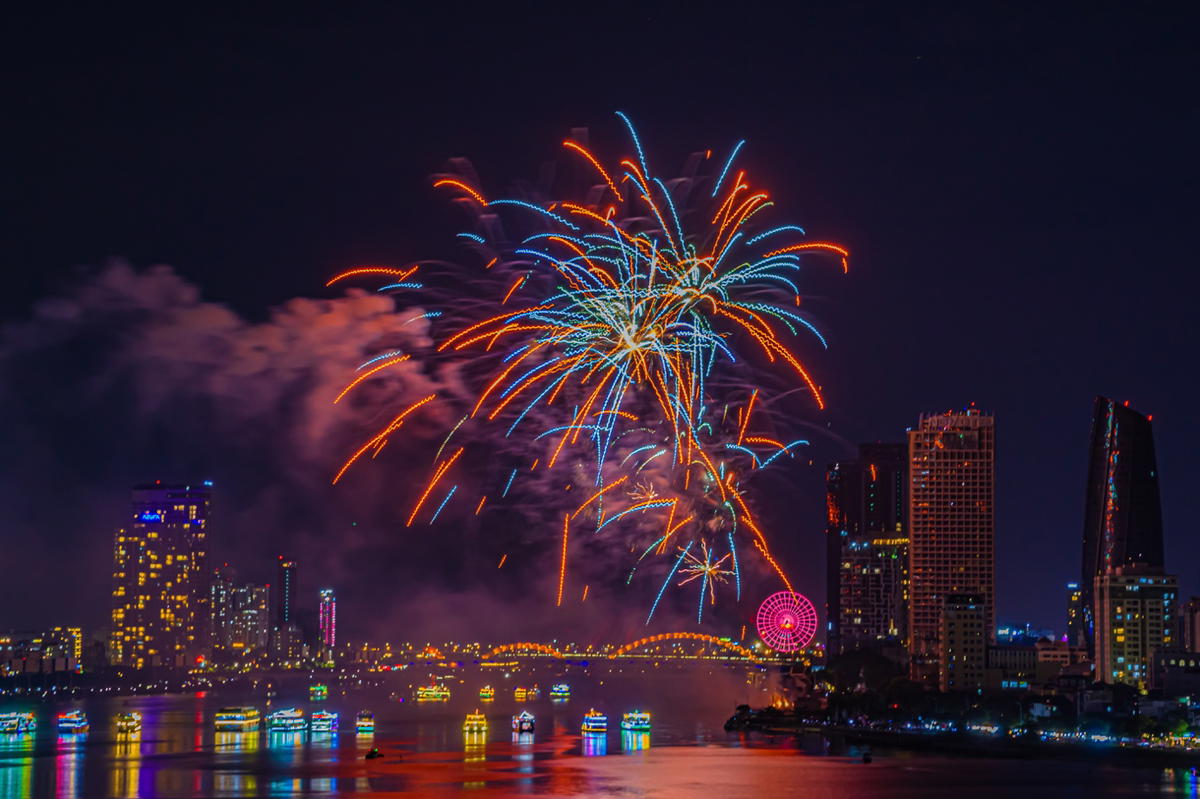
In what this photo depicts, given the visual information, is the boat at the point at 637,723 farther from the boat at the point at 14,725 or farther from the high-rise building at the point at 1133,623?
the high-rise building at the point at 1133,623

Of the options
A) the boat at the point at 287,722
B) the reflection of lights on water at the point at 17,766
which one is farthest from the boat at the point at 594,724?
the reflection of lights on water at the point at 17,766

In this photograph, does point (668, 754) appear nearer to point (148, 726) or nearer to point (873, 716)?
point (873, 716)

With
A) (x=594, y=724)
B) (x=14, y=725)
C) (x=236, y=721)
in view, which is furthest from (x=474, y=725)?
(x=14, y=725)

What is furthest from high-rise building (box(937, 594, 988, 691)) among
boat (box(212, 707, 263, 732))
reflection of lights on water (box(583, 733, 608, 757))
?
boat (box(212, 707, 263, 732))

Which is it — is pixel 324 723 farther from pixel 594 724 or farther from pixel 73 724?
pixel 594 724

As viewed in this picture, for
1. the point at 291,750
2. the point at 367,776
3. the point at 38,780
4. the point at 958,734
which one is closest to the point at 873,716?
the point at 958,734

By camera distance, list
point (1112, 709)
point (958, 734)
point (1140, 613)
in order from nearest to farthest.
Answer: point (958, 734) → point (1112, 709) → point (1140, 613)
